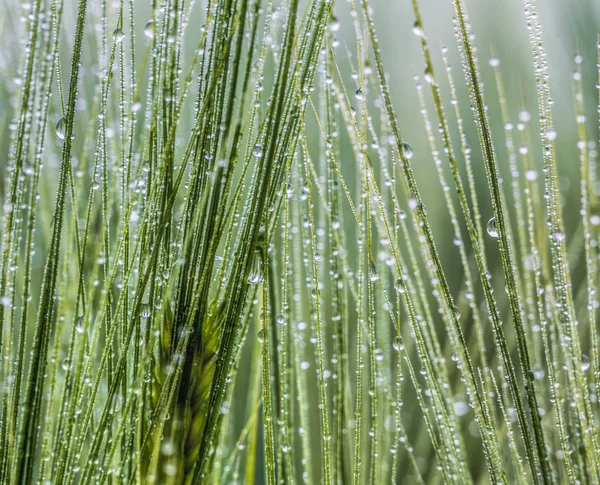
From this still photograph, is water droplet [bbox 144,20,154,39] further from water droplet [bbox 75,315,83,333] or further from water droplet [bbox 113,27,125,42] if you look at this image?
water droplet [bbox 75,315,83,333]

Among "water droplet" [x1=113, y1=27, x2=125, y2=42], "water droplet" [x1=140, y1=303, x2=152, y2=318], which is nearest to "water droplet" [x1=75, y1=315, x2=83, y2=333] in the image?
"water droplet" [x1=140, y1=303, x2=152, y2=318]

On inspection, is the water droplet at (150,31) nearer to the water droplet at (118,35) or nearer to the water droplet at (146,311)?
the water droplet at (118,35)

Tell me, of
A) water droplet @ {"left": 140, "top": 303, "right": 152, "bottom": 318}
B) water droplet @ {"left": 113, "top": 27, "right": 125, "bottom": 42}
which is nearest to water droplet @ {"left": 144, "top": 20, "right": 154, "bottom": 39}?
water droplet @ {"left": 113, "top": 27, "right": 125, "bottom": 42}

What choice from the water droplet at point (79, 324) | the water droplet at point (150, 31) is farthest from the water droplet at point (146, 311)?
the water droplet at point (150, 31)

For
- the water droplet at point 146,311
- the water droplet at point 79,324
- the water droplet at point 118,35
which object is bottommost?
the water droplet at point 79,324

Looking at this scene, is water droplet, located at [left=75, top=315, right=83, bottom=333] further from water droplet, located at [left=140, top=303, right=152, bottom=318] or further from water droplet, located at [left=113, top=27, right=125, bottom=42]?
water droplet, located at [left=113, top=27, right=125, bottom=42]

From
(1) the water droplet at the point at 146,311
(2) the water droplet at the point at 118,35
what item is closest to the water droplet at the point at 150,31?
(2) the water droplet at the point at 118,35

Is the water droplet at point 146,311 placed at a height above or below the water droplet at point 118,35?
below

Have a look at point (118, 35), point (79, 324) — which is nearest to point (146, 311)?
point (79, 324)

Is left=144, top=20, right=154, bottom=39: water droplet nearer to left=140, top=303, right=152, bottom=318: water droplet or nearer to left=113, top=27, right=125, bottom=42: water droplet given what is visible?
left=113, top=27, right=125, bottom=42: water droplet

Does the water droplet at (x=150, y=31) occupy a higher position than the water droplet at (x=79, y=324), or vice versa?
the water droplet at (x=150, y=31)

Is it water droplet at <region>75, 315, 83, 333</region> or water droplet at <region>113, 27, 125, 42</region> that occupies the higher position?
water droplet at <region>113, 27, 125, 42</region>

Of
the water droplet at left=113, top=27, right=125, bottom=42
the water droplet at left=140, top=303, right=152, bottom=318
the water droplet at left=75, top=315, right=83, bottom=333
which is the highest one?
the water droplet at left=113, top=27, right=125, bottom=42
